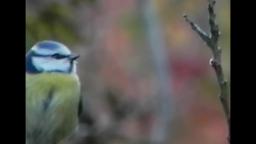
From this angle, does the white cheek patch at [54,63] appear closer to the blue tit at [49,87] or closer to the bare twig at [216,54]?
the blue tit at [49,87]

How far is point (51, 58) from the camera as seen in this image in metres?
1.88

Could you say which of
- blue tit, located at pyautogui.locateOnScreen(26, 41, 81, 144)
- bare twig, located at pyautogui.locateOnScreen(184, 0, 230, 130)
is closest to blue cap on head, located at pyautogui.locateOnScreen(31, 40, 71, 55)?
blue tit, located at pyautogui.locateOnScreen(26, 41, 81, 144)

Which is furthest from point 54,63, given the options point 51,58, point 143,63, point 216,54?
point 216,54

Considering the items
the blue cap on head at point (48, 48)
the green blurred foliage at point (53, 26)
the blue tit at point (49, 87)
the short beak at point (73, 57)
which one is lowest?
the blue tit at point (49, 87)

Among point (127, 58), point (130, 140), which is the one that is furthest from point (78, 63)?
point (130, 140)

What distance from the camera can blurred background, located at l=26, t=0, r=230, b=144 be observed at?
186 cm

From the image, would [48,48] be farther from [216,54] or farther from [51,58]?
[216,54]

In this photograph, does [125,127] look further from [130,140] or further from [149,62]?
[149,62]

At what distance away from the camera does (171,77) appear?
1880mm

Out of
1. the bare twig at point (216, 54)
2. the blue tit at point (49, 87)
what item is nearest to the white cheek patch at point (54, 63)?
the blue tit at point (49, 87)

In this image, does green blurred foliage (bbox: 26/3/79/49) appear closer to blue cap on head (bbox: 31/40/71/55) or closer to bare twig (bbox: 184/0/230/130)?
blue cap on head (bbox: 31/40/71/55)

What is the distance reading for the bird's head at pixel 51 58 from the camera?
6.16ft

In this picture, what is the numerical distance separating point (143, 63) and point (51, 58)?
0.81 feet

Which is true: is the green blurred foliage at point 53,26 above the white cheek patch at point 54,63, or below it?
above
